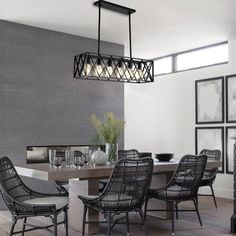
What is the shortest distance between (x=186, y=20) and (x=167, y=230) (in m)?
2.97

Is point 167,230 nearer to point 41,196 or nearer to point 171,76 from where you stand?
point 41,196

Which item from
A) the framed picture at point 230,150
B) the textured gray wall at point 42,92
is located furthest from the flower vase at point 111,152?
the framed picture at point 230,150

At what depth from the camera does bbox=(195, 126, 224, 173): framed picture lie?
631cm

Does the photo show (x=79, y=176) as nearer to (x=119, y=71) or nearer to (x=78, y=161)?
(x=78, y=161)

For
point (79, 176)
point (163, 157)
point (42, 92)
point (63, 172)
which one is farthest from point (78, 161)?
point (42, 92)

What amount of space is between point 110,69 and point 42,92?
1741 millimetres

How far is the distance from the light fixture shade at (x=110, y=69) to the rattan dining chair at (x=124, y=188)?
144 centimetres

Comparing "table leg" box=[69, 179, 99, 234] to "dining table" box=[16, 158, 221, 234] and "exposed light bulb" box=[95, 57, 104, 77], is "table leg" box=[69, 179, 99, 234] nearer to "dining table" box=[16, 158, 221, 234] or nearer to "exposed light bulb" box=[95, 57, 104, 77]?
"dining table" box=[16, 158, 221, 234]

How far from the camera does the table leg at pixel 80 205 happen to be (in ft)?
13.0

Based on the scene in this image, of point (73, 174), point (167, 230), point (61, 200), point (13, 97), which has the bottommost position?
point (167, 230)

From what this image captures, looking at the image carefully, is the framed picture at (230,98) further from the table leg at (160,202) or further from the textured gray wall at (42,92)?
the textured gray wall at (42,92)

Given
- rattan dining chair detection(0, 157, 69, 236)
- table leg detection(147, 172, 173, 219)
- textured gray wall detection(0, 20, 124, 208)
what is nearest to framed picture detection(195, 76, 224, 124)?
textured gray wall detection(0, 20, 124, 208)

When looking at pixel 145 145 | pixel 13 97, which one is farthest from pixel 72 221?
pixel 145 145

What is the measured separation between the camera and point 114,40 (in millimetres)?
6523
